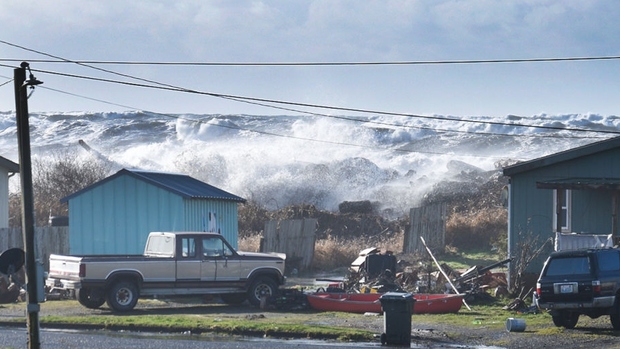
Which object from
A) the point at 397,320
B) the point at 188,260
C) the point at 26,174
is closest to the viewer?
the point at 26,174

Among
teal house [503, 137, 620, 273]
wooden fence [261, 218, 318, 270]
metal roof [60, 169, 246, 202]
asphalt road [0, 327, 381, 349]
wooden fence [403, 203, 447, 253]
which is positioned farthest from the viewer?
wooden fence [403, 203, 447, 253]

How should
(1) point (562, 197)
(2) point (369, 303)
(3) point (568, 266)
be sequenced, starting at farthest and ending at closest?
(1) point (562, 197) < (2) point (369, 303) < (3) point (568, 266)

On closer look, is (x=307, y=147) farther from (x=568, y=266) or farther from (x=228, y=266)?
(x=568, y=266)

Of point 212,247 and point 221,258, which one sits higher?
point 212,247

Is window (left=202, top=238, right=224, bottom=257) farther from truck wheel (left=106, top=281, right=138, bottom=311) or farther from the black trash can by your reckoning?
the black trash can

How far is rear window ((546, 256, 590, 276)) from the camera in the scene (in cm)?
1984

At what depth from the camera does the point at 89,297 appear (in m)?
24.4

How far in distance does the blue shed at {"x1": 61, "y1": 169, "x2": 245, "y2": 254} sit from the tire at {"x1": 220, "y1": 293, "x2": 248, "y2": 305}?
3.94 meters

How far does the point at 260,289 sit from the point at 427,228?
52.1 ft

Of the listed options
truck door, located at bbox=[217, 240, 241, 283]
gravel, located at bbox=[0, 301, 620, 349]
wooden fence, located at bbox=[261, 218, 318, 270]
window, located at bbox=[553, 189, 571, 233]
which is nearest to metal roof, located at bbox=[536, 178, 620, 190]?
window, located at bbox=[553, 189, 571, 233]

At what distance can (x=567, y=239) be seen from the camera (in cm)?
2492

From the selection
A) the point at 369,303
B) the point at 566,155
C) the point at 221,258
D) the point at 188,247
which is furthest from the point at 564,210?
the point at 188,247

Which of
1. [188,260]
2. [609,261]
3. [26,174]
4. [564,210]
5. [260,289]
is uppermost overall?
[26,174]

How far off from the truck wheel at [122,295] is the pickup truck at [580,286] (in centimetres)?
1000
